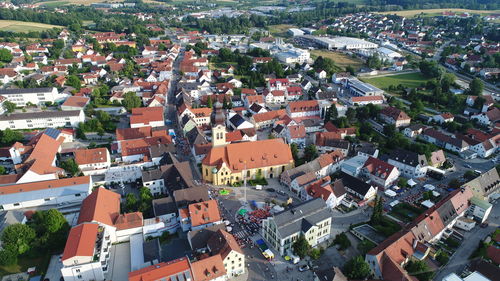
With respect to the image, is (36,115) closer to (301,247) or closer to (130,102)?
(130,102)

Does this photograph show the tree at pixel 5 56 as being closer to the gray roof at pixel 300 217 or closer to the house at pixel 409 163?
the gray roof at pixel 300 217

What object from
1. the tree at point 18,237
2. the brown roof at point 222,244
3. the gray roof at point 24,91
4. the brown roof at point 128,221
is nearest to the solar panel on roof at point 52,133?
the gray roof at point 24,91

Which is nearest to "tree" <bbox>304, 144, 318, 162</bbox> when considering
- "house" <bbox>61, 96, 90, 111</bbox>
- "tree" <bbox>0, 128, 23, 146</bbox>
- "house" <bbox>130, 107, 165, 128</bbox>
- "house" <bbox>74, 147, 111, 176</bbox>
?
"house" <bbox>130, 107, 165, 128</bbox>

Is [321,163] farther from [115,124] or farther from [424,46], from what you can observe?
[424,46]

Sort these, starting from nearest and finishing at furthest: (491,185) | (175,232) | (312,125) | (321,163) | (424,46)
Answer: (175,232) → (491,185) → (321,163) → (312,125) → (424,46)

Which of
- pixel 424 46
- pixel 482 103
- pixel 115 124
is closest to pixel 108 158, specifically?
pixel 115 124

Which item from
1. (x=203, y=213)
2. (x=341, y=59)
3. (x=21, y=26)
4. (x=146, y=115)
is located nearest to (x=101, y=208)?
(x=203, y=213)

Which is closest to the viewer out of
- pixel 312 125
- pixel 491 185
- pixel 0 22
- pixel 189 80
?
pixel 491 185
